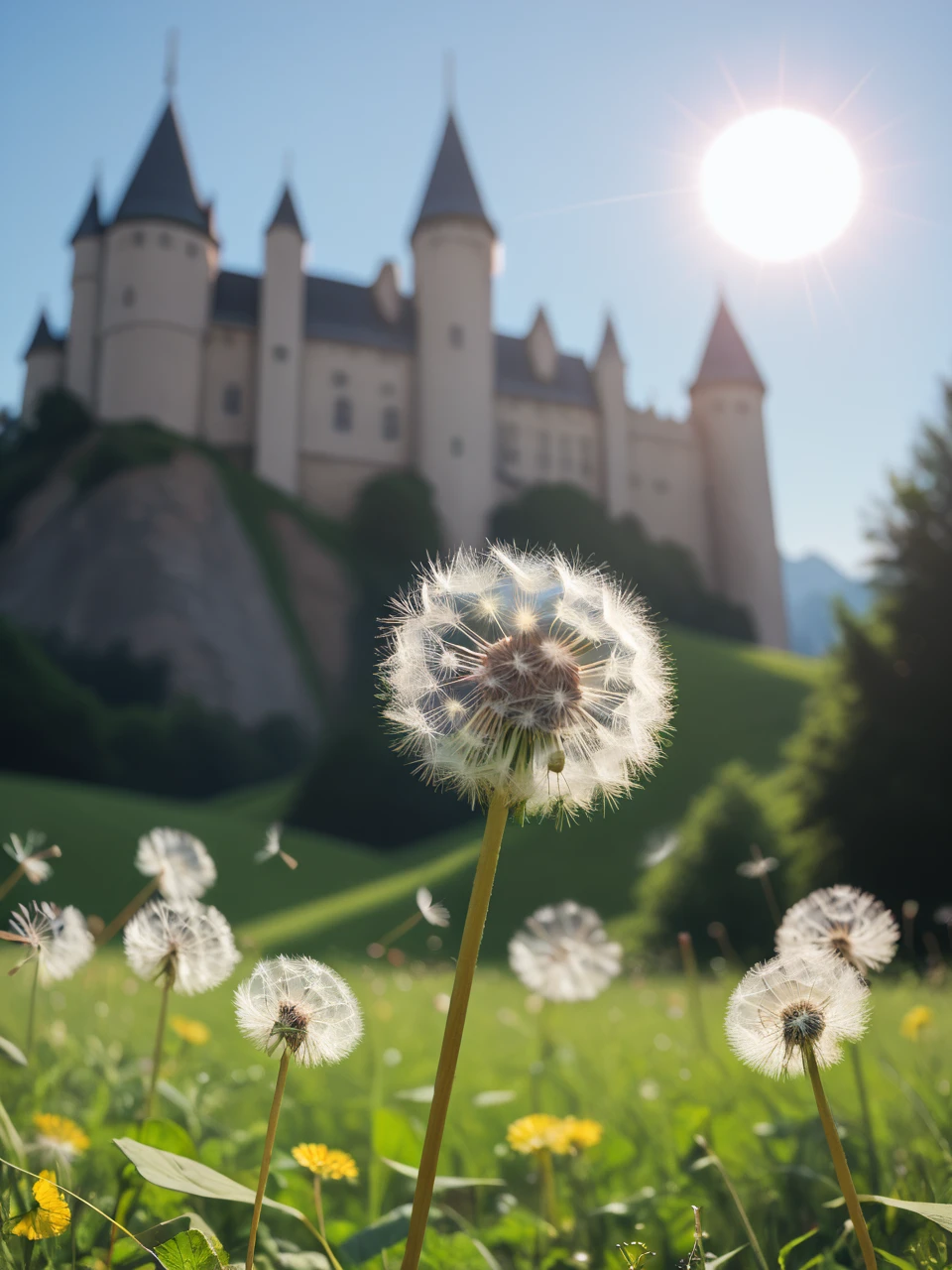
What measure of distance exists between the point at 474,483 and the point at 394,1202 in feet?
139

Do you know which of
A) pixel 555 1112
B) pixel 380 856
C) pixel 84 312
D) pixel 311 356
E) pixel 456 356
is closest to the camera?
pixel 555 1112

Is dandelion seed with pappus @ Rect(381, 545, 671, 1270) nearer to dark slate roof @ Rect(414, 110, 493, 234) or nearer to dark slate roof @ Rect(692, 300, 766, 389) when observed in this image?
dark slate roof @ Rect(414, 110, 493, 234)

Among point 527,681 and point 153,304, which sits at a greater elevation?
point 153,304

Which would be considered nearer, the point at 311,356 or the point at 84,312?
the point at 84,312

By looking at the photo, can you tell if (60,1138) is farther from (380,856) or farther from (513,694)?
(380,856)

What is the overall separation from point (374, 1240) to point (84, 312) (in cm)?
4691

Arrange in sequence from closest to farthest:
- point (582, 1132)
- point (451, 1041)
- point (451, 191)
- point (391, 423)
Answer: point (451, 1041), point (582, 1132), point (451, 191), point (391, 423)

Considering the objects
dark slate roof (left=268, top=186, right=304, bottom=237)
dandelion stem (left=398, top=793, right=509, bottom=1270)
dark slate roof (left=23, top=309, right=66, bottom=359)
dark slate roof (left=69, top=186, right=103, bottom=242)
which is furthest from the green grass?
dark slate roof (left=69, top=186, right=103, bottom=242)

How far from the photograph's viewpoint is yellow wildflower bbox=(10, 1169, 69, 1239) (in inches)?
39.7

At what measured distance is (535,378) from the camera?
5122cm

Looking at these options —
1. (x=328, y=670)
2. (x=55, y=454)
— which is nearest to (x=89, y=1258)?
(x=328, y=670)

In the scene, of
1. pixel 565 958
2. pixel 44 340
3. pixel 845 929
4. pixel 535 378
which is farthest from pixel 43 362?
pixel 845 929

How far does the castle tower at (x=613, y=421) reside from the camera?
165 feet

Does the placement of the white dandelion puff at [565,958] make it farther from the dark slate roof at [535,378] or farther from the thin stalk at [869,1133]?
the dark slate roof at [535,378]
